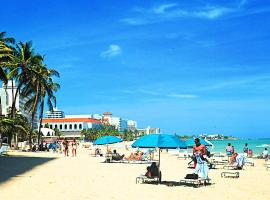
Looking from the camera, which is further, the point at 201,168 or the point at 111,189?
the point at 201,168

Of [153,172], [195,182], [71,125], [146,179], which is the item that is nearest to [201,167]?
[195,182]

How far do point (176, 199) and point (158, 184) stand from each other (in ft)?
10.6

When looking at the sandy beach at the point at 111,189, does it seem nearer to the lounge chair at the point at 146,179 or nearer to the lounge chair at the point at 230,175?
the lounge chair at the point at 146,179

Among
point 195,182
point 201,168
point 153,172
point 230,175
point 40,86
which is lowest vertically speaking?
point 230,175

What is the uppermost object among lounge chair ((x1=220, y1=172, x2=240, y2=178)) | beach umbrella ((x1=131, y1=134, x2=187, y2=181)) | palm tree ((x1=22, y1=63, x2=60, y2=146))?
palm tree ((x1=22, y1=63, x2=60, y2=146))

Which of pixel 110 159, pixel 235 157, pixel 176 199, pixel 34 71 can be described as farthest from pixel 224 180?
pixel 34 71

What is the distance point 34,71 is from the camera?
142ft

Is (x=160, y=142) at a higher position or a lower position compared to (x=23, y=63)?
lower

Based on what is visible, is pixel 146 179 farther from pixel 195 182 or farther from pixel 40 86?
pixel 40 86

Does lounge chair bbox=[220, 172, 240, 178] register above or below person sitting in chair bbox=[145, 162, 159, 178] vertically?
below

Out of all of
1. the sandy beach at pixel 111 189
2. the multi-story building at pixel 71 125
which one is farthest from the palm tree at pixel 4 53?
the multi-story building at pixel 71 125

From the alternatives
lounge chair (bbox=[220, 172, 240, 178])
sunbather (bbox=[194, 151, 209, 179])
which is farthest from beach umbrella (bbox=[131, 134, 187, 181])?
lounge chair (bbox=[220, 172, 240, 178])

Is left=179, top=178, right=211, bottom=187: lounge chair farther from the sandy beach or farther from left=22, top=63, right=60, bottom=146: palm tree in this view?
left=22, top=63, right=60, bottom=146: palm tree

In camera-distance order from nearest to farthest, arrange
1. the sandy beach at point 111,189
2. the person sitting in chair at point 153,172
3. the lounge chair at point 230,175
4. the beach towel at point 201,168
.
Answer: the sandy beach at point 111,189 → the beach towel at point 201,168 → the person sitting in chair at point 153,172 → the lounge chair at point 230,175
